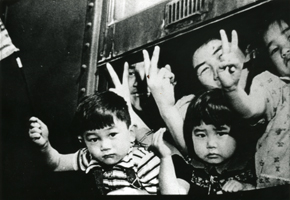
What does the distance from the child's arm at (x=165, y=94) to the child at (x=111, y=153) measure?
7.6 inches

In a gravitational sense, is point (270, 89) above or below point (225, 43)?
below

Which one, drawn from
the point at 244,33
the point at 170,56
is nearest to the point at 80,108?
the point at 170,56

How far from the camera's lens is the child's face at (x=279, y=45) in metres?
1.99

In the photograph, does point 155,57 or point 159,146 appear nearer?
point 159,146

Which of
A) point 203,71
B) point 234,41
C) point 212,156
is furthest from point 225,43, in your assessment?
point 212,156

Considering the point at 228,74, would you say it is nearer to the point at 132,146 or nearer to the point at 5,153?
the point at 132,146

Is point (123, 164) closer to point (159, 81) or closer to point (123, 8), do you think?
point (159, 81)

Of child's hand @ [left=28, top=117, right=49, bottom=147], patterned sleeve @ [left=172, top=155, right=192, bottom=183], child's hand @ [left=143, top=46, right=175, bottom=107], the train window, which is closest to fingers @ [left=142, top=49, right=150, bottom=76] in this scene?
child's hand @ [left=143, top=46, right=175, bottom=107]

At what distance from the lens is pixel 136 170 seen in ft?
8.04

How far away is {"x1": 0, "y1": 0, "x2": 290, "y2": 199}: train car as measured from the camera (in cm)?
229

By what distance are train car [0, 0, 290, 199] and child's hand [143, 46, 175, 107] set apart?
0.11 ft

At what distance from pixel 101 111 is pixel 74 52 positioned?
A: 56 centimetres

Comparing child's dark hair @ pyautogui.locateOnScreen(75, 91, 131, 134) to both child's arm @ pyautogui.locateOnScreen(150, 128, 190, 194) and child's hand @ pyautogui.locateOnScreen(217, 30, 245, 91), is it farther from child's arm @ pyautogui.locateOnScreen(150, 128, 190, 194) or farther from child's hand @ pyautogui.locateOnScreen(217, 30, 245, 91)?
child's hand @ pyautogui.locateOnScreen(217, 30, 245, 91)

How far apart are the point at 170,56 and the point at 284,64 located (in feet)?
2.21
